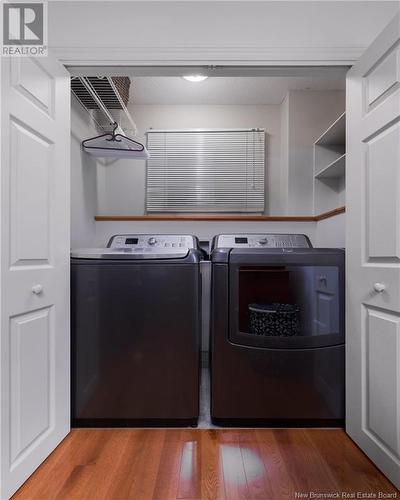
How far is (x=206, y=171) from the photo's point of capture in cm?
284

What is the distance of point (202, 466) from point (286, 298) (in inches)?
33.4

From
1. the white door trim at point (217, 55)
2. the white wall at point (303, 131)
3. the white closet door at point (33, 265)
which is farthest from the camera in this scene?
the white wall at point (303, 131)

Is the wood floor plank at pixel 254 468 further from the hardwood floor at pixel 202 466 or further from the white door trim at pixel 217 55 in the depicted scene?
the white door trim at pixel 217 55

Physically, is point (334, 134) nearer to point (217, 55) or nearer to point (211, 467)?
point (217, 55)

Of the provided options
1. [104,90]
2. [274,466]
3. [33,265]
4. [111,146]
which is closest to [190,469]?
[274,466]

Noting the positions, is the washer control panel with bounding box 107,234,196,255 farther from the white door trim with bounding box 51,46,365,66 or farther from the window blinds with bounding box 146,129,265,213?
the white door trim with bounding box 51,46,365,66

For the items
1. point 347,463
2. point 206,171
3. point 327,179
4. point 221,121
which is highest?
point 221,121

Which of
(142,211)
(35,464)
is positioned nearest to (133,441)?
(35,464)

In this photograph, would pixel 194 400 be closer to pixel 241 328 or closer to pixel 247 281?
pixel 241 328

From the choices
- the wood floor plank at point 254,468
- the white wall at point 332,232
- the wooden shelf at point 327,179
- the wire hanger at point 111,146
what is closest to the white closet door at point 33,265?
the wire hanger at point 111,146

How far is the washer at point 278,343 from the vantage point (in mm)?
1539

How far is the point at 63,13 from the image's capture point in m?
1.49

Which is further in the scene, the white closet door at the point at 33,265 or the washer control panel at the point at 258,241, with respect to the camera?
the washer control panel at the point at 258,241

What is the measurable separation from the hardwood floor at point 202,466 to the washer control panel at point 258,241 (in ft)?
3.83
